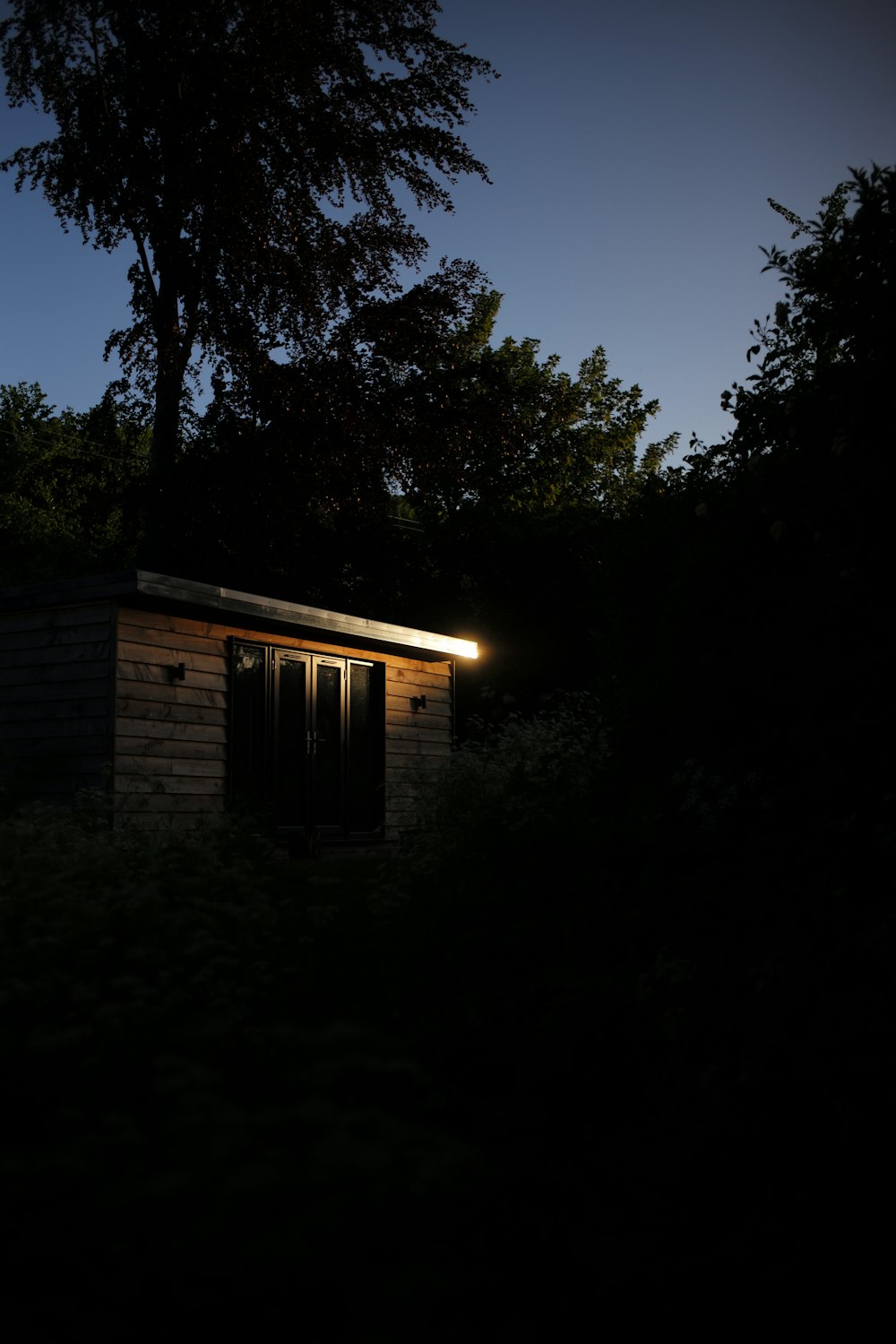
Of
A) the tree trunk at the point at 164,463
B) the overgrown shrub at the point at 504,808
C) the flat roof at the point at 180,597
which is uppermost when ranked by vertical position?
the tree trunk at the point at 164,463

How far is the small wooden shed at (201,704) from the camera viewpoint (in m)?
9.90

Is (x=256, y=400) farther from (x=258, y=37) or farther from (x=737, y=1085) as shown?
(x=737, y=1085)

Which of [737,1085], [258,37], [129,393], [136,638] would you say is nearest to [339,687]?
[136,638]

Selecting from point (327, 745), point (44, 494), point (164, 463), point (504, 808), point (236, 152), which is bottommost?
point (504, 808)

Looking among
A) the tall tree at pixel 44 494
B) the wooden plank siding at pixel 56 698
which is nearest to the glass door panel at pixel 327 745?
the wooden plank siding at pixel 56 698

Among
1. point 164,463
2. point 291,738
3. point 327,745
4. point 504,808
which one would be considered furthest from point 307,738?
point 164,463

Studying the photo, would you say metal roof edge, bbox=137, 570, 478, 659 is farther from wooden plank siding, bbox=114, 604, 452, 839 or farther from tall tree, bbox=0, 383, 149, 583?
tall tree, bbox=0, 383, 149, 583

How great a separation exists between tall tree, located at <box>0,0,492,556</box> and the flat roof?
6.93m

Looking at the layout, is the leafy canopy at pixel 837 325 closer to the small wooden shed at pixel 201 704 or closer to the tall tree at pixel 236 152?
the small wooden shed at pixel 201 704

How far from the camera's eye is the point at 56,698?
33.4ft

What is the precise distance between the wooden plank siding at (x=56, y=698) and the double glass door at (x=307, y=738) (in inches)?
63.3

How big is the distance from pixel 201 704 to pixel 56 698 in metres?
1.43

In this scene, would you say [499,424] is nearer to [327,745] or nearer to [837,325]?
[327,745]

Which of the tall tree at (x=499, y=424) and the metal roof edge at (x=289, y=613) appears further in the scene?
the tall tree at (x=499, y=424)
